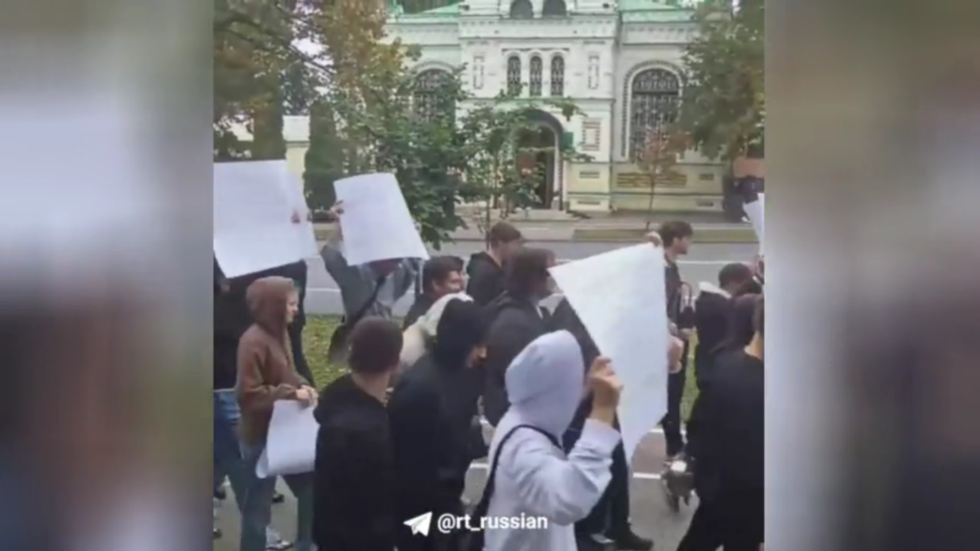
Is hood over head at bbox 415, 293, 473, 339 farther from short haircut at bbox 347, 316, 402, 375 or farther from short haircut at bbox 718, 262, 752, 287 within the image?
short haircut at bbox 718, 262, 752, 287

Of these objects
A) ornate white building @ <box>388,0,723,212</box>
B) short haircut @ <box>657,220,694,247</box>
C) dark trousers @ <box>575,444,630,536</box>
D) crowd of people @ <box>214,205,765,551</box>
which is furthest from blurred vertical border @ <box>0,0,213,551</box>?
short haircut @ <box>657,220,694,247</box>

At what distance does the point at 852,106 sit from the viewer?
6.68 feet

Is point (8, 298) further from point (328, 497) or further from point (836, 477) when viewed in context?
point (836, 477)

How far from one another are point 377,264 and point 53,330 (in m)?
0.83

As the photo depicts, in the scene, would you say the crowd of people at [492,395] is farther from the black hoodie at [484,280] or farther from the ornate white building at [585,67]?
the ornate white building at [585,67]

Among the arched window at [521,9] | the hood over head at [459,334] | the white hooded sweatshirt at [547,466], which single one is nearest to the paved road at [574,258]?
the hood over head at [459,334]

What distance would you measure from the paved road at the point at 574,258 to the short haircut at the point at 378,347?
0.17ft

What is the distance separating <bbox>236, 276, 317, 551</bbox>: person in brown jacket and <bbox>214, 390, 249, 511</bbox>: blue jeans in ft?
0.07

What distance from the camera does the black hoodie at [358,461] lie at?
2.06 meters

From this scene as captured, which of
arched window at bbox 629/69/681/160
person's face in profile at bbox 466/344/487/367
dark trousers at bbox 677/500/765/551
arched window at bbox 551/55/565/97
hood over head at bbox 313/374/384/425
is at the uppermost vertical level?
arched window at bbox 551/55/565/97

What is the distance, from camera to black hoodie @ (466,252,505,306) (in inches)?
80.3

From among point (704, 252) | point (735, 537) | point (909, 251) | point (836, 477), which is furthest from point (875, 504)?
point (704, 252)

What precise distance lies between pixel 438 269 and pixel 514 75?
1.66ft

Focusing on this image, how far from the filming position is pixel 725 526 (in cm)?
207
